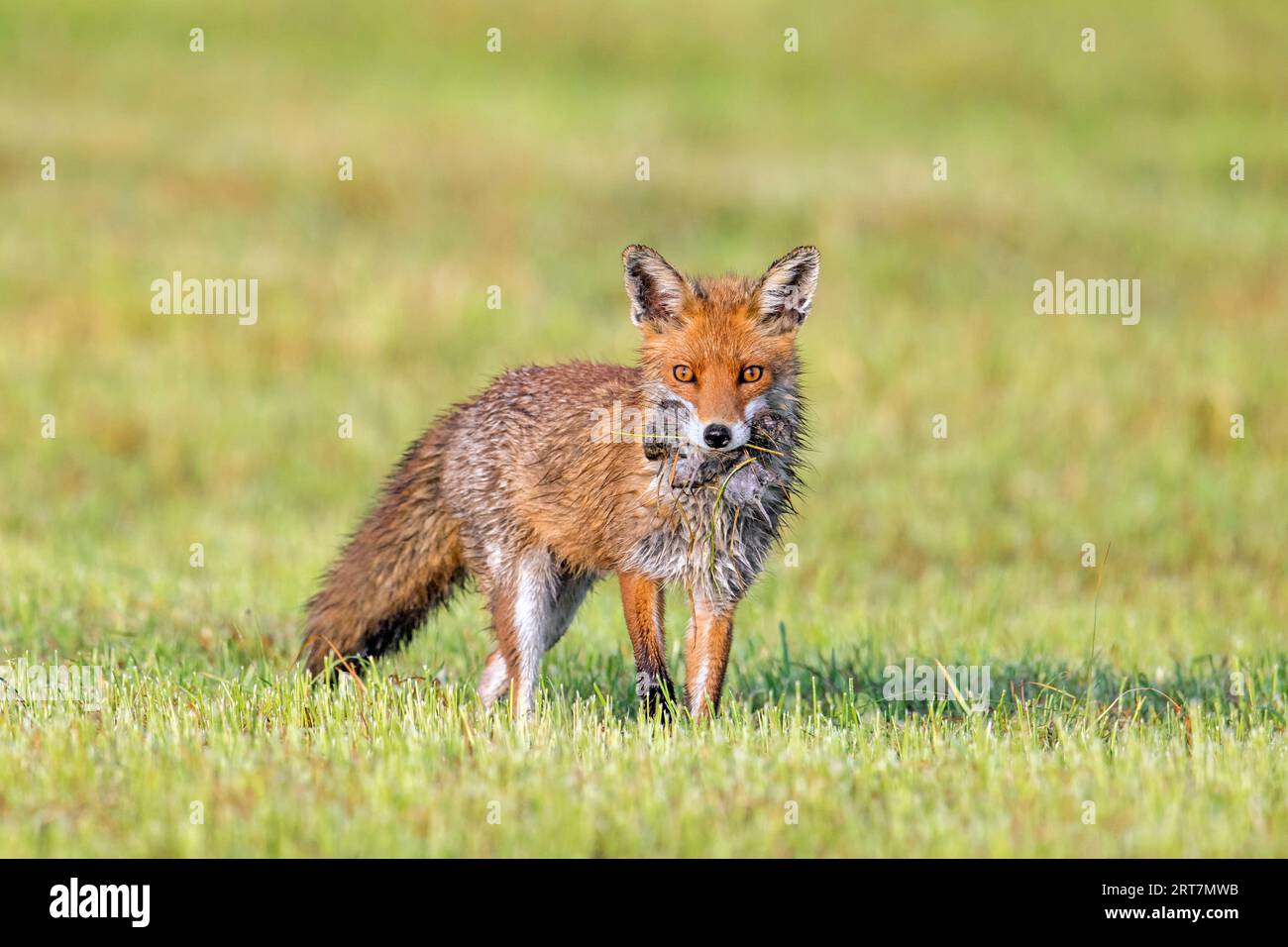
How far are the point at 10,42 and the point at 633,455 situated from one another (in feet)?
112

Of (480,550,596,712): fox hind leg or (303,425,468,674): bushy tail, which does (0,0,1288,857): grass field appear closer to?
(480,550,596,712): fox hind leg

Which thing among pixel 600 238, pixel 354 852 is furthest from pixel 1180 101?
pixel 354 852

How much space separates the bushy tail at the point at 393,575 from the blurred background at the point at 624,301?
0.97 meters

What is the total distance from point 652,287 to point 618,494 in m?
1.03

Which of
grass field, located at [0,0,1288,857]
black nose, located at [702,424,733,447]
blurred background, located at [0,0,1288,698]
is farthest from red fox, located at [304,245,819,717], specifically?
blurred background, located at [0,0,1288,698]

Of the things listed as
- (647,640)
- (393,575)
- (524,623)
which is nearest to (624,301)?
(393,575)

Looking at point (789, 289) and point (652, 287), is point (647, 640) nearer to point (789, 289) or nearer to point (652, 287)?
point (652, 287)

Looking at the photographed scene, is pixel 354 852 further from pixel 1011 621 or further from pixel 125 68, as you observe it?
pixel 125 68

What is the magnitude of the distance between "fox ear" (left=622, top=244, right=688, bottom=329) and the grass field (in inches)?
75.1

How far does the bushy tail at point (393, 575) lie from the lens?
27.9ft

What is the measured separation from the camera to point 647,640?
24.3 feet

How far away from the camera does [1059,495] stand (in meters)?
A: 16.0

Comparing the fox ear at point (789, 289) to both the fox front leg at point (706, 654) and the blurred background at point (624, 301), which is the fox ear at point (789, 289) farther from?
the blurred background at point (624, 301)

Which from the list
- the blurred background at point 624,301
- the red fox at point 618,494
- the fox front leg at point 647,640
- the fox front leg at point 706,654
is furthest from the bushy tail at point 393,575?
the fox front leg at point 706,654
